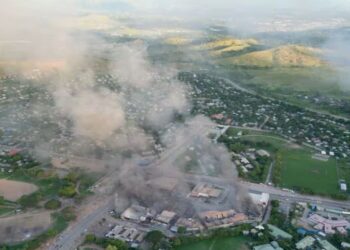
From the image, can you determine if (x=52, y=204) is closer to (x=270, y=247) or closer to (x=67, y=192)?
(x=67, y=192)

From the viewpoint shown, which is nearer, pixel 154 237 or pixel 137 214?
pixel 154 237

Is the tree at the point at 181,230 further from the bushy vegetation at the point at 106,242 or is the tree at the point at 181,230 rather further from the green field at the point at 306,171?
the green field at the point at 306,171

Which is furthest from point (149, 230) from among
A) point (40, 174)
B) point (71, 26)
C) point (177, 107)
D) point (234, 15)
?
point (234, 15)

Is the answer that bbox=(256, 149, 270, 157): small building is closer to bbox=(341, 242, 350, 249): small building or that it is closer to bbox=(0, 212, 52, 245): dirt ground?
bbox=(341, 242, 350, 249): small building

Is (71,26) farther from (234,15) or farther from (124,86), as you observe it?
(234,15)

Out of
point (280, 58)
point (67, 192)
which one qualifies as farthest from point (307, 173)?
point (280, 58)

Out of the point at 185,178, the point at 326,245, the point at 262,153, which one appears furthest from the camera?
the point at 262,153
